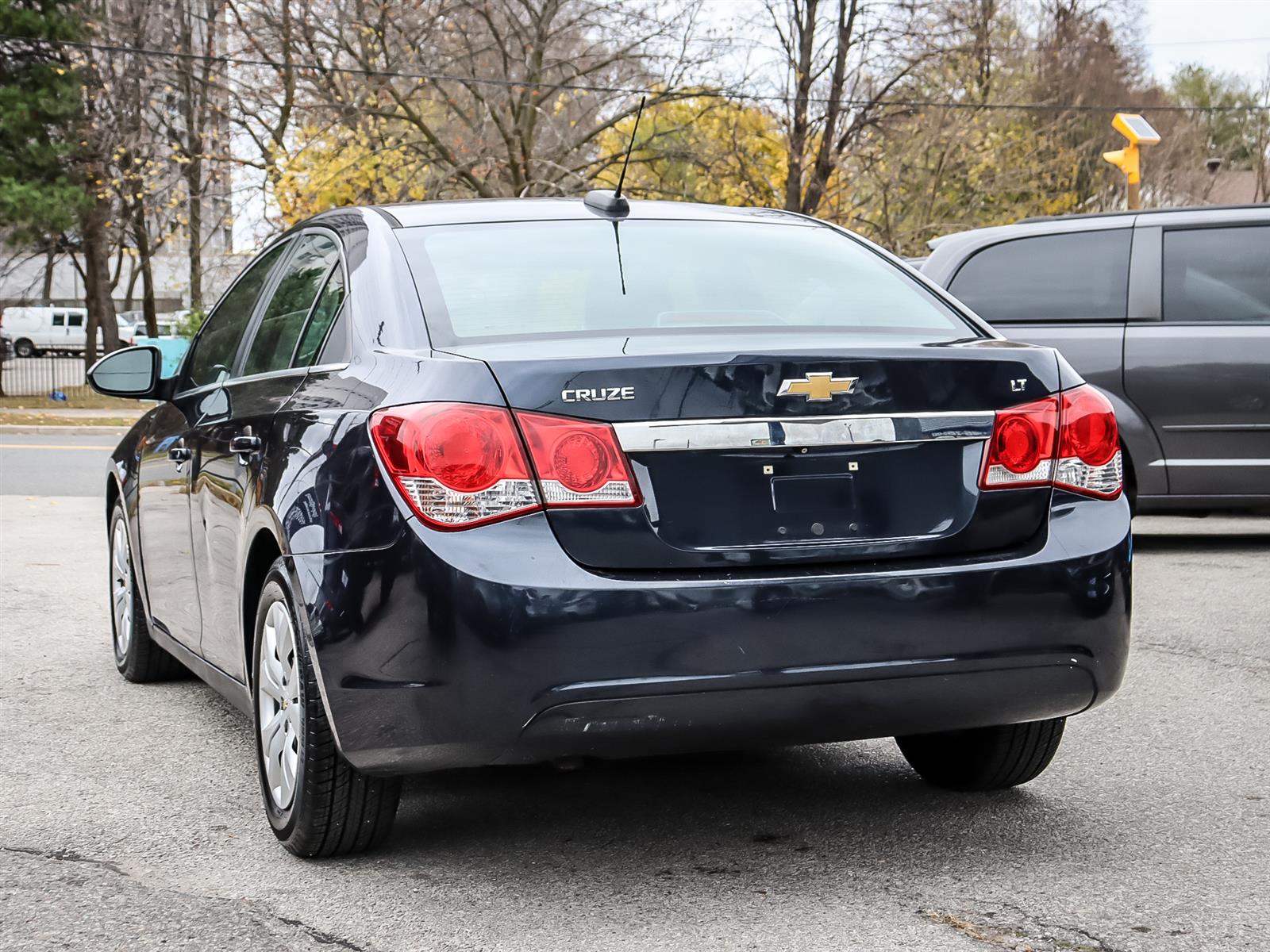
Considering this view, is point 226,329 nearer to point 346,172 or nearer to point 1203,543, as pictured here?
point 1203,543

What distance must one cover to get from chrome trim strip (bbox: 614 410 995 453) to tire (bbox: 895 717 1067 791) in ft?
3.20

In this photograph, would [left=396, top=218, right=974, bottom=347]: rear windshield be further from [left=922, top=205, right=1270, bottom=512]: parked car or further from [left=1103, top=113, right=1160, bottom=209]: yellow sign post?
[left=1103, top=113, right=1160, bottom=209]: yellow sign post

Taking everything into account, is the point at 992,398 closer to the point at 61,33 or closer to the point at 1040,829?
the point at 1040,829

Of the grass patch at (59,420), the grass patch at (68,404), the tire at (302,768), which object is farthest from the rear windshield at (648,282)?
the grass patch at (68,404)

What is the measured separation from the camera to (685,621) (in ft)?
10.9

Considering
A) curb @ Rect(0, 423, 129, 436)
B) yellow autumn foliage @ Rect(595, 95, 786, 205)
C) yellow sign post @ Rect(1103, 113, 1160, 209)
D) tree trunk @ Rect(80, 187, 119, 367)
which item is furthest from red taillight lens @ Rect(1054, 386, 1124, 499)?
tree trunk @ Rect(80, 187, 119, 367)

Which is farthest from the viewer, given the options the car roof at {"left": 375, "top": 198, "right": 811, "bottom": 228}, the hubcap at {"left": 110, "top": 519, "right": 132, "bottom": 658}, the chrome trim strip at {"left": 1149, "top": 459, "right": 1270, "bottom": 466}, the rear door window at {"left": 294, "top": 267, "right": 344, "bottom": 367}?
the chrome trim strip at {"left": 1149, "top": 459, "right": 1270, "bottom": 466}

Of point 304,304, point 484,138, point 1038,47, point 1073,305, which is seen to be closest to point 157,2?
point 484,138

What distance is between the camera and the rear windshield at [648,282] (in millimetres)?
3834

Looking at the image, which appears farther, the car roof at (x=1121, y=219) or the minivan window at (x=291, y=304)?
the car roof at (x=1121, y=219)

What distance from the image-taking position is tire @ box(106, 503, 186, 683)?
600 cm

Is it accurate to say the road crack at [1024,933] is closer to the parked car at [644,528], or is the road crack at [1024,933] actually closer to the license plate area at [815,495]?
the parked car at [644,528]

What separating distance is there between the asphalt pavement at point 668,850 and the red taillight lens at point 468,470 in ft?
2.80

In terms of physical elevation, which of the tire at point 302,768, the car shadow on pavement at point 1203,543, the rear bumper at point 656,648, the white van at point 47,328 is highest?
the rear bumper at point 656,648
